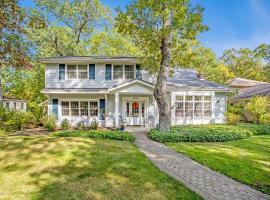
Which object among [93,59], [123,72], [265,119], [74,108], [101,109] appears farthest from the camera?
[123,72]

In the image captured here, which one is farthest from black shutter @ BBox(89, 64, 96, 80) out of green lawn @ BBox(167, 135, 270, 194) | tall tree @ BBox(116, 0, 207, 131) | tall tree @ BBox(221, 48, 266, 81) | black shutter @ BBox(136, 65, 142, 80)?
tall tree @ BBox(221, 48, 266, 81)

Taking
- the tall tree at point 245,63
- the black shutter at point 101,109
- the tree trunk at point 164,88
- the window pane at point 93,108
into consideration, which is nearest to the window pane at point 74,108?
the window pane at point 93,108

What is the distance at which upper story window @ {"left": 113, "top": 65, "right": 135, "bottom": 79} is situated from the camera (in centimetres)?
1742

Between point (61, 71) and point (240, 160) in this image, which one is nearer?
point (240, 160)

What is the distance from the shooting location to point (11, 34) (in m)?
7.80

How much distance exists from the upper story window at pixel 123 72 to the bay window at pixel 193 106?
15.5 ft

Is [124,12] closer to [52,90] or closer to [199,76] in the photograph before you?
[52,90]

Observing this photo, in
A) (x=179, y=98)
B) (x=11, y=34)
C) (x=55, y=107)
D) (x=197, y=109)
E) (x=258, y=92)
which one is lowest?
(x=197, y=109)

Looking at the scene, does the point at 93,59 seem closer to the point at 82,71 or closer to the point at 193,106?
the point at 82,71

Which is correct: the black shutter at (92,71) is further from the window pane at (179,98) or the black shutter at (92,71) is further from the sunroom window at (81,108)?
the window pane at (179,98)

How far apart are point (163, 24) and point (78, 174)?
10.2 metres

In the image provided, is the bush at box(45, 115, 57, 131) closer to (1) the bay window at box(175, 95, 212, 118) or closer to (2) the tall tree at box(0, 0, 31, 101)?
(2) the tall tree at box(0, 0, 31, 101)

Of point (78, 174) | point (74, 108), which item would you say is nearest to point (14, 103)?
point (74, 108)

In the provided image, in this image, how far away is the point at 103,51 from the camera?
30.1 meters
